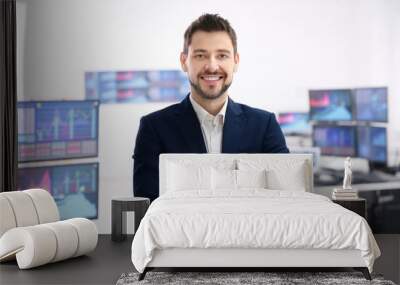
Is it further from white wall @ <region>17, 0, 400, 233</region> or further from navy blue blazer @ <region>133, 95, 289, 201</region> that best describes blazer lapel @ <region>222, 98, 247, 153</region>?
white wall @ <region>17, 0, 400, 233</region>

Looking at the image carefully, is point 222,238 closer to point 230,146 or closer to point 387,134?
point 230,146

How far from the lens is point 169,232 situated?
16.5 feet

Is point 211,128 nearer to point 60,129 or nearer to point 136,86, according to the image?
point 136,86

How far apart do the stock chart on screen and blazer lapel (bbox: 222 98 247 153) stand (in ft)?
1.69


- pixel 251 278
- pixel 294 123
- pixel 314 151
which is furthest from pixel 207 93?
pixel 251 278

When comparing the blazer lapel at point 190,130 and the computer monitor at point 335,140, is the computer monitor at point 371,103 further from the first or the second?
the blazer lapel at point 190,130

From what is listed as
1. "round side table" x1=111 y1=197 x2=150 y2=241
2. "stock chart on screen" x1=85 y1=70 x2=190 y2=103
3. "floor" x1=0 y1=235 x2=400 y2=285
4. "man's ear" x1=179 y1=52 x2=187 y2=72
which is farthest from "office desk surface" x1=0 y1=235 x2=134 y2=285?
"man's ear" x1=179 y1=52 x2=187 y2=72

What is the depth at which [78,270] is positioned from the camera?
18.2ft

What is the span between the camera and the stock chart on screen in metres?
7.60

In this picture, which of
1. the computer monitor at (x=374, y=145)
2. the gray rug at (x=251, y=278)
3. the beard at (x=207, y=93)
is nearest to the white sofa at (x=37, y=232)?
the gray rug at (x=251, y=278)

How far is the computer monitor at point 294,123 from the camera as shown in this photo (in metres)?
7.57

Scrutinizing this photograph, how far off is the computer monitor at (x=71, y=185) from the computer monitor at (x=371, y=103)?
2.86 meters

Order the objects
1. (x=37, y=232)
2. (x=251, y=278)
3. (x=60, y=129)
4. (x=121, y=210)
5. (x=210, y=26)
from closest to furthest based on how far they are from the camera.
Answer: (x=251, y=278)
(x=37, y=232)
(x=121, y=210)
(x=210, y=26)
(x=60, y=129)

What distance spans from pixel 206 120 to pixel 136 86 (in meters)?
0.85
